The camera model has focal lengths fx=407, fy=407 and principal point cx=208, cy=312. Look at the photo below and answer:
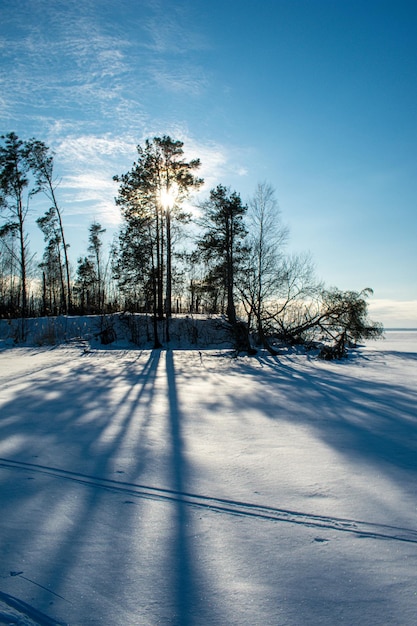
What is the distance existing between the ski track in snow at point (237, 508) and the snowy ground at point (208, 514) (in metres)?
0.01

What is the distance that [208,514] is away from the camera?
230cm

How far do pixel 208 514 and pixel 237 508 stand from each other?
0.62ft

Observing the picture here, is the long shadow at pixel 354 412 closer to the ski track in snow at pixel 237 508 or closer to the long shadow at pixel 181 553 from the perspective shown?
the ski track in snow at pixel 237 508

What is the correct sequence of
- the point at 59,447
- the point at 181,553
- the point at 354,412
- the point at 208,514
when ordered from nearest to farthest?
the point at 181,553
the point at 208,514
the point at 59,447
the point at 354,412

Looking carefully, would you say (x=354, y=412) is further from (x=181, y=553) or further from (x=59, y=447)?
(x=181, y=553)

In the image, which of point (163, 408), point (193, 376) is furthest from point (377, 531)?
point (193, 376)

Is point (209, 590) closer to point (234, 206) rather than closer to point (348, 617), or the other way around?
point (348, 617)

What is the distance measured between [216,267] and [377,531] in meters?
21.6

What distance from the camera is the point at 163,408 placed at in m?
5.09

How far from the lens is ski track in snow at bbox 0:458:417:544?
210cm

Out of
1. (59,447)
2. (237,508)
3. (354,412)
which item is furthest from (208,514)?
(354,412)

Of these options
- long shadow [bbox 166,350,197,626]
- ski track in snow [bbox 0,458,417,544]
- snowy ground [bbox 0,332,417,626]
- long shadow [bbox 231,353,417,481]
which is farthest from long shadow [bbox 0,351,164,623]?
long shadow [bbox 231,353,417,481]

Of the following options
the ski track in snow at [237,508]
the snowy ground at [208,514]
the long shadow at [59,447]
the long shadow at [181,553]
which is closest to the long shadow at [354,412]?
the snowy ground at [208,514]

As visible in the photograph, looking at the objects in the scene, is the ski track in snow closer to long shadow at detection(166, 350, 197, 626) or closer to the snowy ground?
the snowy ground
